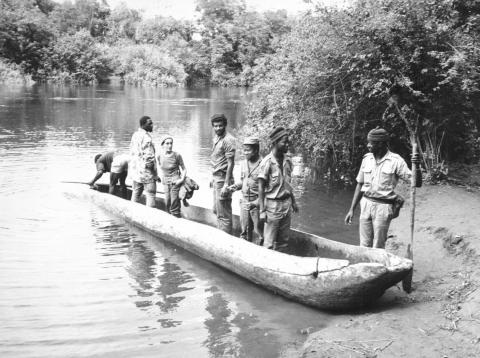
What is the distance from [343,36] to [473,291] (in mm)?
5780

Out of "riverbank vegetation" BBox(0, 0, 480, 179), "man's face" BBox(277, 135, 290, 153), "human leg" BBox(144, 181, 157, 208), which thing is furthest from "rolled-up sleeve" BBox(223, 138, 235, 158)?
"riverbank vegetation" BBox(0, 0, 480, 179)

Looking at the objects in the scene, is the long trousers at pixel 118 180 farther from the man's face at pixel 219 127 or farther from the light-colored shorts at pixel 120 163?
the man's face at pixel 219 127

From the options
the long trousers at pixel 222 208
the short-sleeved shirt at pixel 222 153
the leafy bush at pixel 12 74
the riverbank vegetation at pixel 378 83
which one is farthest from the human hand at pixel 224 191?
the leafy bush at pixel 12 74

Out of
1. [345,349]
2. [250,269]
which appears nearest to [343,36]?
[250,269]

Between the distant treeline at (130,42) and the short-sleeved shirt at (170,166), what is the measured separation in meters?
38.1

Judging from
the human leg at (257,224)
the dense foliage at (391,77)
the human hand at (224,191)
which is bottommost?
the human leg at (257,224)

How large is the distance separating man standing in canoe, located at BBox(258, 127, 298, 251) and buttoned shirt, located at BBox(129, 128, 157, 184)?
2.76m

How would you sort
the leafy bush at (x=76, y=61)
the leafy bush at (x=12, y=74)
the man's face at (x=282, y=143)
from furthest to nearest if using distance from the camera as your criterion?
the leafy bush at (x=76, y=61) < the leafy bush at (x=12, y=74) < the man's face at (x=282, y=143)

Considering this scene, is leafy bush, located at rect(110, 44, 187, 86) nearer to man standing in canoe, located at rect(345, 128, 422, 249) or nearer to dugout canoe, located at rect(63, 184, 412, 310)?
dugout canoe, located at rect(63, 184, 412, 310)

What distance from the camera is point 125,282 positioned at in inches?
243

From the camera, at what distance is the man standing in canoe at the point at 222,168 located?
686cm

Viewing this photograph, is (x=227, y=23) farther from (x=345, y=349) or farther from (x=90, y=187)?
(x=345, y=349)

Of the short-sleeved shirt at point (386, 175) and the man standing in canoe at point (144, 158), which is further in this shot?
the man standing in canoe at point (144, 158)

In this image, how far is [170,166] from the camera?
7.79 meters
